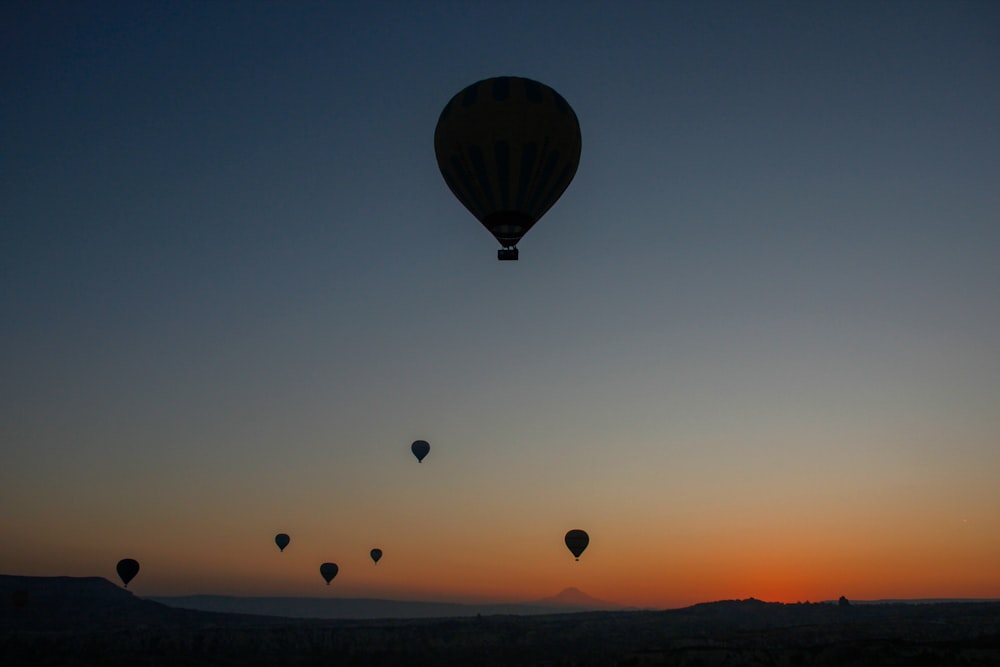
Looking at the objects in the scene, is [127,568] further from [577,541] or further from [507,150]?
[507,150]

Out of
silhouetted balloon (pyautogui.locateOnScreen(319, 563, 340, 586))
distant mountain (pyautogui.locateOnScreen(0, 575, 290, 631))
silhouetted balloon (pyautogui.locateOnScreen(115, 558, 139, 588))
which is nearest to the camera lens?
silhouetted balloon (pyautogui.locateOnScreen(115, 558, 139, 588))

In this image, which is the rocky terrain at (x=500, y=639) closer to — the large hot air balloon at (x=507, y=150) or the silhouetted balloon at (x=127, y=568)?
the silhouetted balloon at (x=127, y=568)

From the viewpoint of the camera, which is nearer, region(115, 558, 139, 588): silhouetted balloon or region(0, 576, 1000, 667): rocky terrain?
region(0, 576, 1000, 667): rocky terrain

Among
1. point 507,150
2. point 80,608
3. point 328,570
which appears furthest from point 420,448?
point 80,608

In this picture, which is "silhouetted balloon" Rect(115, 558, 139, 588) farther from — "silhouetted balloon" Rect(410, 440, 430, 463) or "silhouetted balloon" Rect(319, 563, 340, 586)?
"silhouetted balloon" Rect(410, 440, 430, 463)

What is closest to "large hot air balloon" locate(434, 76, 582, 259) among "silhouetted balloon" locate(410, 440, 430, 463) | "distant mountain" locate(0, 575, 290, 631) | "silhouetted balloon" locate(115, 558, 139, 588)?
"silhouetted balloon" locate(410, 440, 430, 463)

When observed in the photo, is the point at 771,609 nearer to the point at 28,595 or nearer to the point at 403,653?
the point at 403,653
